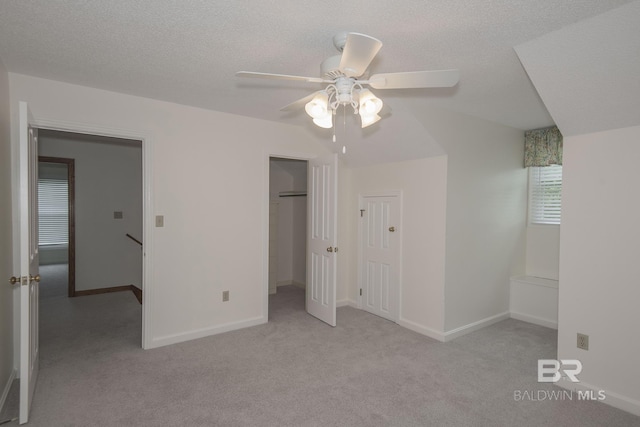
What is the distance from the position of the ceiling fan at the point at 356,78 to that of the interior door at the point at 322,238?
183cm

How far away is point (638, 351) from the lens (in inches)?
89.0

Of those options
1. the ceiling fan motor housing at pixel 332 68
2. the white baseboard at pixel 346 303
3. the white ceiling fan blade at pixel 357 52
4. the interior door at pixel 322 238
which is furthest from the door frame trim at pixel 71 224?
the white ceiling fan blade at pixel 357 52

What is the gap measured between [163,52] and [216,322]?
8.46 feet

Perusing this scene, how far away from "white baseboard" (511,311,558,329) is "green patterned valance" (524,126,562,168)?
1.80 metres

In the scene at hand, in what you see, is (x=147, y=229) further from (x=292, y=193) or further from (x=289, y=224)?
(x=289, y=224)

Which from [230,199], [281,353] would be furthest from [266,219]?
[281,353]

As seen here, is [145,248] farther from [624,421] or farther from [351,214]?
[624,421]

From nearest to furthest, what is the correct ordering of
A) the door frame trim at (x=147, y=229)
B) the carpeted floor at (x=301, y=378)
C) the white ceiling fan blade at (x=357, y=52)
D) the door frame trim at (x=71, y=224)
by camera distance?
the white ceiling fan blade at (x=357, y=52)
the carpeted floor at (x=301, y=378)
the door frame trim at (x=147, y=229)
the door frame trim at (x=71, y=224)

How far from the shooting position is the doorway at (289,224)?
5.50 metres

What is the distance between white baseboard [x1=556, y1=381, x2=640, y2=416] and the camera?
7.38 ft

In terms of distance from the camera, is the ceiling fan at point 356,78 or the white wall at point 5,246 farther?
the white wall at point 5,246

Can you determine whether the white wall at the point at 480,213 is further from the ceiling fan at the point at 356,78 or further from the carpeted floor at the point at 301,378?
the ceiling fan at the point at 356,78

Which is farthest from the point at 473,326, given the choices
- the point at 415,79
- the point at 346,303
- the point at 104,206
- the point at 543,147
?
the point at 104,206

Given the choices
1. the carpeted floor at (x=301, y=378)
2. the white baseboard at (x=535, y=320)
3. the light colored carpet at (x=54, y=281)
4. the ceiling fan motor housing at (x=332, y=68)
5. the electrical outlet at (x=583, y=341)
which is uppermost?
the ceiling fan motor housing at (x=332, y=68)
